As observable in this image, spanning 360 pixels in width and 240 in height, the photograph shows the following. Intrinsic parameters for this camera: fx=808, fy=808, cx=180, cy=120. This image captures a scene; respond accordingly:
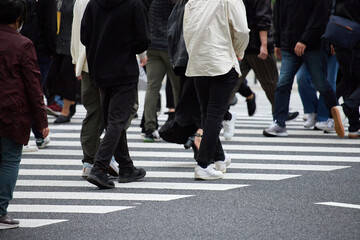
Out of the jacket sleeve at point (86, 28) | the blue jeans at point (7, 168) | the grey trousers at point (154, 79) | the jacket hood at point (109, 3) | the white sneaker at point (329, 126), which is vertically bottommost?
the white sneaker at point (329, 126)

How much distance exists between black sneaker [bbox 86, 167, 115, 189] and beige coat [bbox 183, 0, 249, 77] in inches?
46.3

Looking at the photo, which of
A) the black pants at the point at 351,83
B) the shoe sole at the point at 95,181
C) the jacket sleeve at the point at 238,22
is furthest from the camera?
the black pants at the point at 351,83

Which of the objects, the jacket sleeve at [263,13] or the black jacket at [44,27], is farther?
the jacket sleeve at [263,13]

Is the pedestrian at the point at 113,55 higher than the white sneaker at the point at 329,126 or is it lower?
higher

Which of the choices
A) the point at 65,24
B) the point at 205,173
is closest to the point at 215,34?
the point at 205,173

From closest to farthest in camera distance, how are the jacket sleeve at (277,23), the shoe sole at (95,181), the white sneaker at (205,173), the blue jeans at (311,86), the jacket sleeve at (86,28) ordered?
the shoe sole at (95,181)
the jacket sleeve at (86,28)
the white sneaker at (205,173)
the jacket sleeve at (277,23)
the blue jeans at (311,86)

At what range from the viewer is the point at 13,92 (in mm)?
5121

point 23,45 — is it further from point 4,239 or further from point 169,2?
point 169,2

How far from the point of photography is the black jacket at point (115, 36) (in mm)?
6594

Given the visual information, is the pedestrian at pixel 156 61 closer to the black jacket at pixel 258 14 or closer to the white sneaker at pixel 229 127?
the white sneaker at pixel 229 127

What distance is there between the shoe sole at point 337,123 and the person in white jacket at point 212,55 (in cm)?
296

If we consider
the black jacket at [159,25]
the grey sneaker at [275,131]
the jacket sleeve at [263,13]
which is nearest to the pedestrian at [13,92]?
the black jacket at [159,25]

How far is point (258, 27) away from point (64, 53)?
9.78 feet

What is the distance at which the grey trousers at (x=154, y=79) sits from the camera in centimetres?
954
